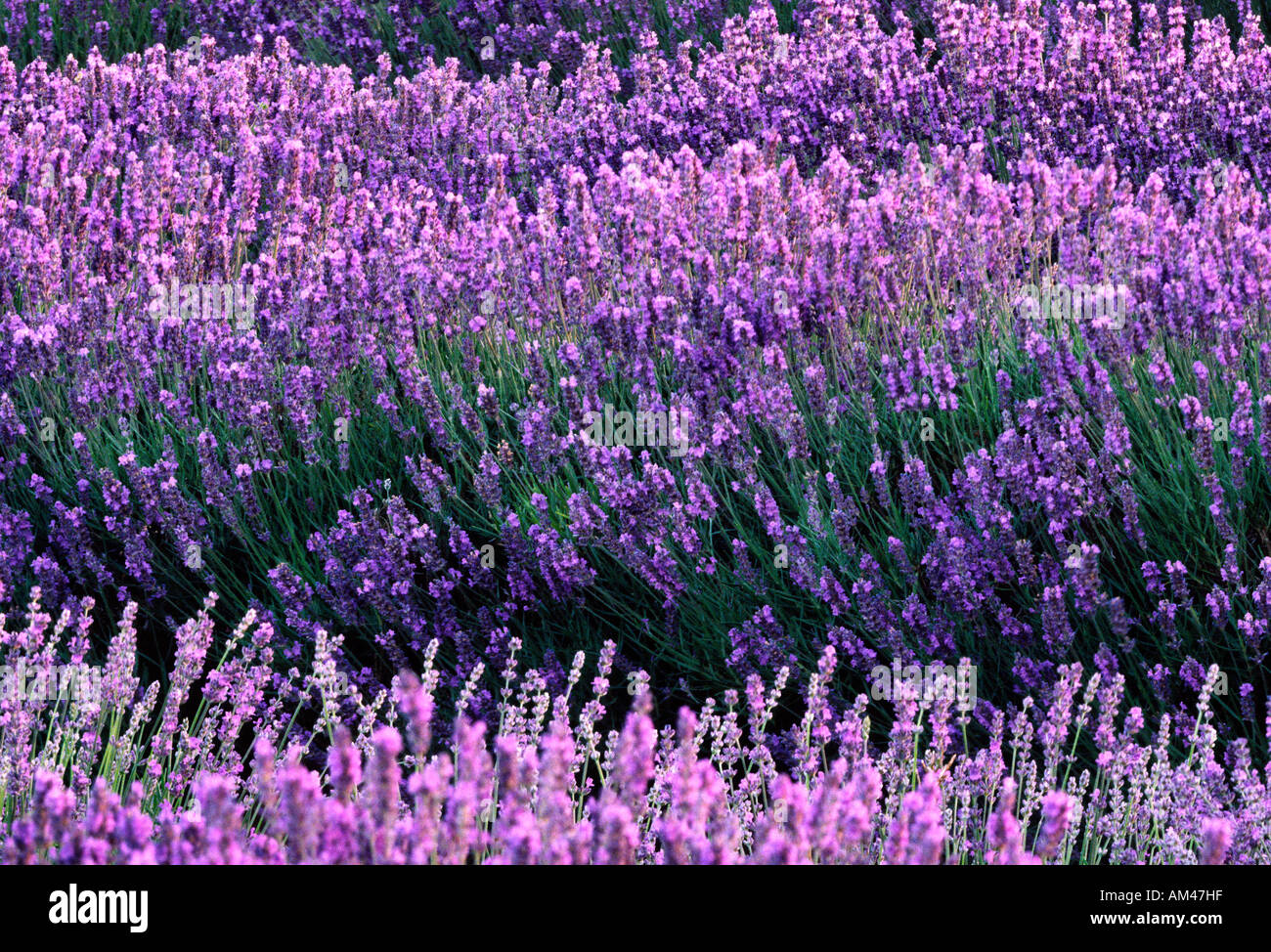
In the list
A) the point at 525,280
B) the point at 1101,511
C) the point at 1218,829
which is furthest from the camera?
the point at 525,280

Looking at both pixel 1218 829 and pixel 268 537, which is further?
pixel 268 537

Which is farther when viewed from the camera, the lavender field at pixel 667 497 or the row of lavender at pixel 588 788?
the lavender field at pixel 667 497

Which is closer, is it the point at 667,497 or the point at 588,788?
the point at 588,788

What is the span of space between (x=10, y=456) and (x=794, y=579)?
211 cm

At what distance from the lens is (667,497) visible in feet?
10.7

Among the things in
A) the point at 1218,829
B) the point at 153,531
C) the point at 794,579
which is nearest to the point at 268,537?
the point at 153,531

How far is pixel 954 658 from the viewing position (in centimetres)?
314

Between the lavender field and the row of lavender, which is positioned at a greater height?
the lavender field

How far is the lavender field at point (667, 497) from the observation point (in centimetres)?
A: 278

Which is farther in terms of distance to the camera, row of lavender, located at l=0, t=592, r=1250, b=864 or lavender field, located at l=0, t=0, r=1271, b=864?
lavender field, located at l=0, t=0, r=1271, b=864

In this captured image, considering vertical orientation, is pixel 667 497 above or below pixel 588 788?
above

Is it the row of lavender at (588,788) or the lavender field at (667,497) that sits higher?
the lavender field at (667,497)

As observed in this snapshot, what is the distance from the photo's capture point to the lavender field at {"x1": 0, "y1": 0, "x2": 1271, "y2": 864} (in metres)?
2.78
